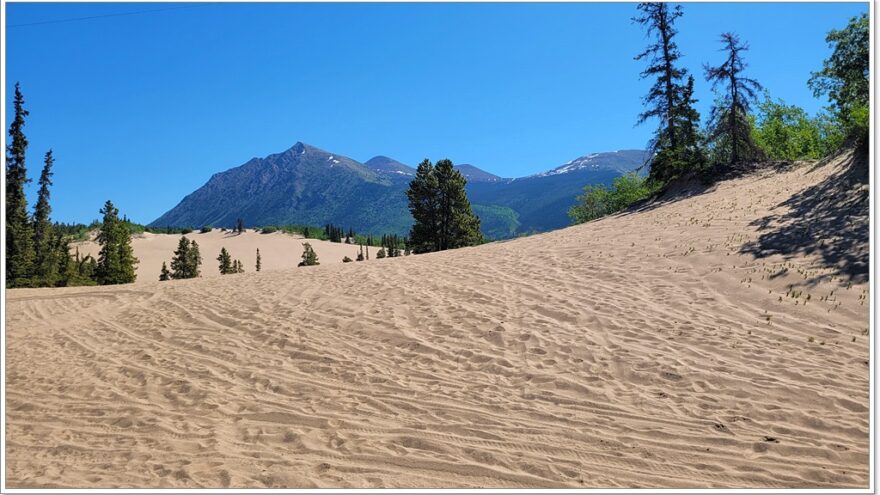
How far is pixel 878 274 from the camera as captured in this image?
705cm

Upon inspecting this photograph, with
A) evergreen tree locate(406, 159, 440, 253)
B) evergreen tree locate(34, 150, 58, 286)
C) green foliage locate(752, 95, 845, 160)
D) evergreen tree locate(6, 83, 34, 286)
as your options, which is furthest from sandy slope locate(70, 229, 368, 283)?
green foliage locate(752, 95, 845, 160)

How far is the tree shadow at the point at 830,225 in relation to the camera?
11.3 metres

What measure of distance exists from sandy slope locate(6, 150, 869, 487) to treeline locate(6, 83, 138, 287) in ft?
129

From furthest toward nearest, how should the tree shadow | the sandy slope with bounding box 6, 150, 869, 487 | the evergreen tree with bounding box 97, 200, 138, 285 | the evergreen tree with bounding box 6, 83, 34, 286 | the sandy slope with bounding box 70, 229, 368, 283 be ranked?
1. the sandy slope with bounding box 70, 229, 368, 283
2. the evergreen tree with bounding box 97, 200, 138, 285
3. the evergreen tree with bounding box 6, 83, 34, 286
4. the tree shadow
5. the sandy slope with bounding box 6, 150, 869, 487

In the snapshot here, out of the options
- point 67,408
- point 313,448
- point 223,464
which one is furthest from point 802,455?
point 67,408

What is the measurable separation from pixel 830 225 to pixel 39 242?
67.1 meters

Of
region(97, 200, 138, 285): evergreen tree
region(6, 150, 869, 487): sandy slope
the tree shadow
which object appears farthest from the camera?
region(97, 200, 138, 285): evergreen tree

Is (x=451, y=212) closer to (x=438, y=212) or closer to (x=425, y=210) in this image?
(x=438, y=212)

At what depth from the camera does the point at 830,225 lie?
1333 centimetres

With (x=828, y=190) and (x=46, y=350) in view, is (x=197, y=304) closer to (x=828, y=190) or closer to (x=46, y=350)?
(x=46, y=350)

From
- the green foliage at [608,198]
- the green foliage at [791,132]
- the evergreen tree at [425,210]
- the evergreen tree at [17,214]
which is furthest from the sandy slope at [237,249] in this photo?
the green foliage at [791,132]

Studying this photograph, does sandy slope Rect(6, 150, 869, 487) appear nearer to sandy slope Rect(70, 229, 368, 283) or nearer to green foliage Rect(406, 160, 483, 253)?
green foliage Rect(406, 160, 483, 253)

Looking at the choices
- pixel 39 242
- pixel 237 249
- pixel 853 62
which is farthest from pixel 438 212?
pixel 237 249

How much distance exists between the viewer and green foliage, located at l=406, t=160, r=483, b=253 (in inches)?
1850
